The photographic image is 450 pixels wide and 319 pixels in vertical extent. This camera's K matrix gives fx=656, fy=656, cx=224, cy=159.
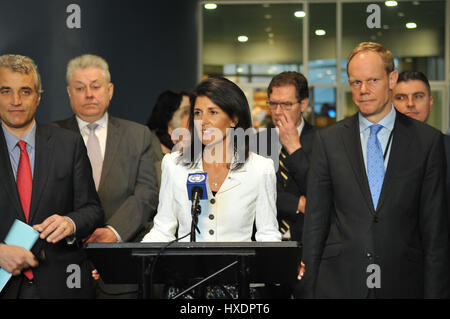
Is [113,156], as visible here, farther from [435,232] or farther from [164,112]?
[435,232]

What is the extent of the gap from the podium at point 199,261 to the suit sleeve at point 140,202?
1.55m

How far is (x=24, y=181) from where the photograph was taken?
3.39m

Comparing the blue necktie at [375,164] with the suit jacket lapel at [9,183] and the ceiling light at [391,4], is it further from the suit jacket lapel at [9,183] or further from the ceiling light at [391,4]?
the ceiling light at [391,4]

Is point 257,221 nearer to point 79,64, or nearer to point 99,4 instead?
point 79,64

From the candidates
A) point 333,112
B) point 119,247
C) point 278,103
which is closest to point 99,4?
point 278,103

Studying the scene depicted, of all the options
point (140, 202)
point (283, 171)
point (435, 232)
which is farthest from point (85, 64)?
point (435, 232)

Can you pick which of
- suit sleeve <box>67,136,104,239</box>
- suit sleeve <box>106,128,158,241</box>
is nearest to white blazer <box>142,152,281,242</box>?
suit sleeve <box>67,136,104,239</box>

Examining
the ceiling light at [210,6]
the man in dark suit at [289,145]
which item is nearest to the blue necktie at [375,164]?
the man in dark suit at [289,145]

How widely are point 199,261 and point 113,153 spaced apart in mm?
2010

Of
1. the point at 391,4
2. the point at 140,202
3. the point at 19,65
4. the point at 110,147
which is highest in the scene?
the point at 391,4

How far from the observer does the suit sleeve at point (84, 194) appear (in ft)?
11.4

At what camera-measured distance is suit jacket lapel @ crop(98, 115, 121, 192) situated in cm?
433

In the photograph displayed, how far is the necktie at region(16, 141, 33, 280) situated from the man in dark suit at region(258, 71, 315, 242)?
1.61 m
